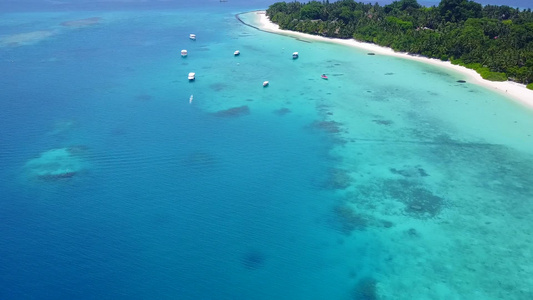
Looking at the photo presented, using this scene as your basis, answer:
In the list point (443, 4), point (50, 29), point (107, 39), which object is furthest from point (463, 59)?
point (50, 29)

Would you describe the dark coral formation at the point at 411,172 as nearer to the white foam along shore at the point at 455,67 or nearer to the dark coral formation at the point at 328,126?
the dark coral formation at the point at 328,126

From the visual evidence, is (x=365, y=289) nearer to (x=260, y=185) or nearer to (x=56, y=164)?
(x=260, y=185)

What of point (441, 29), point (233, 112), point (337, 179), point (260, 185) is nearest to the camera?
point (260, 185)

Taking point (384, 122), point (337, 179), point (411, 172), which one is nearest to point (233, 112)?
point (384, 122)

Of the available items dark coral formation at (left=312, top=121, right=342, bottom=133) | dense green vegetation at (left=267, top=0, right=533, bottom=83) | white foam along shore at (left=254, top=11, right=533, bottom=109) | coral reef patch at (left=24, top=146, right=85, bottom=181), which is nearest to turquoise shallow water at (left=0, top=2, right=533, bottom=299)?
coral reef patch at (left=24, top=146, right=85, bottom=181)

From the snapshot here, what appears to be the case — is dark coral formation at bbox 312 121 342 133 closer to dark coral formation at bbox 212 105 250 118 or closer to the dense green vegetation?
dark coral formation at bbox 212 105 250 118

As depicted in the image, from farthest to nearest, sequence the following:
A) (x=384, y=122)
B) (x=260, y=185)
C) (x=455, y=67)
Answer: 1. (x=455, y=67)
2. (x=384, y=122)
3. (x=260, y=185)

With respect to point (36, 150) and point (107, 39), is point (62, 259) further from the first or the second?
point (107, 39)
